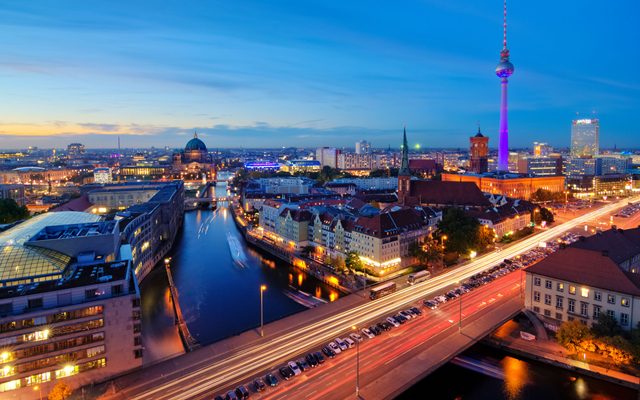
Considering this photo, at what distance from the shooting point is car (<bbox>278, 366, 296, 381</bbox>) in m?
19.5

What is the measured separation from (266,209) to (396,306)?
98.2 feet

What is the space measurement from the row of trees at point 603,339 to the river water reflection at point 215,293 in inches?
661

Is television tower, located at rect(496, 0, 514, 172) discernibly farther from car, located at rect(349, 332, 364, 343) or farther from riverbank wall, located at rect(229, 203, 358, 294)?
car, located at rect(349, 332, 364, 343)

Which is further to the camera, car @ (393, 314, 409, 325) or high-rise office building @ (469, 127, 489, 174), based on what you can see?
high-rise office building @ (469, 127, 489, 174)

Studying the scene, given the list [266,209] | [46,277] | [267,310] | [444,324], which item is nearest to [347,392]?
[444,324]

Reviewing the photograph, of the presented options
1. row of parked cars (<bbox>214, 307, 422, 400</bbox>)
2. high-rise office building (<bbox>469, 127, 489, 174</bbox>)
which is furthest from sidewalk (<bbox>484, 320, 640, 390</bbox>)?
high-rise office building (<bbox>469, 127, 489, 174</bbox>)

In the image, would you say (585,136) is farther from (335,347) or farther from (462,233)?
(335,347)

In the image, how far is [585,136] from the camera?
19562 cm

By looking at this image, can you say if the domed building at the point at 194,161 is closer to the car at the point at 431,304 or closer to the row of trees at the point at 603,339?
the car at the point at 431,304

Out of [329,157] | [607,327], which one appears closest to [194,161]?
[329,157]

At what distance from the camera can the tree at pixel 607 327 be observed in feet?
72.2

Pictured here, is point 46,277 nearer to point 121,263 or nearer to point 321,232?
point 121,263

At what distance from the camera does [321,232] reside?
4419 cm

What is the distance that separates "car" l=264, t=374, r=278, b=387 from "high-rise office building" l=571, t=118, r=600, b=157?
211552 millimetres
